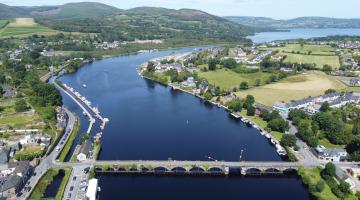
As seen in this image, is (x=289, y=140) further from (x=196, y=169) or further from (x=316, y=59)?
(x=316, y=59)

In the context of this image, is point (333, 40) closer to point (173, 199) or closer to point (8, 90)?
point (8, 90)

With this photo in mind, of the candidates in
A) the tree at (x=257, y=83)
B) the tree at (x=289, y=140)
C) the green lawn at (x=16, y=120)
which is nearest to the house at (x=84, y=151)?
the green lawn at (x=16, y=120)

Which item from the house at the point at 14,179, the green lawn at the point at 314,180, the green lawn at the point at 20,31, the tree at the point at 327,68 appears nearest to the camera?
the house at the point at 14,179

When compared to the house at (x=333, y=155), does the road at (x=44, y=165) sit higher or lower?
lower

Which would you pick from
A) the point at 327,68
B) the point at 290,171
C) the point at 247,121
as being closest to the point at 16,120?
the point at 247,121

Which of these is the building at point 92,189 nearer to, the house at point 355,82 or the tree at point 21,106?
the tree at point 21,106

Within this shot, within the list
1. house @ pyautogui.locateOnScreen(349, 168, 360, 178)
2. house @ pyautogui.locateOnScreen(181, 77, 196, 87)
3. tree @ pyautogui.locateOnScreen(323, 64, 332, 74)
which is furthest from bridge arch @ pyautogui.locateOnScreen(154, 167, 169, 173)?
tree @ pyautogui.locateOnScreen(323, 64, 332, 74)
